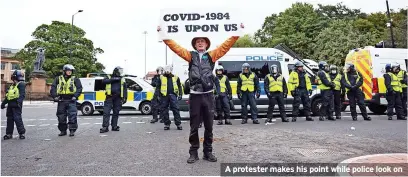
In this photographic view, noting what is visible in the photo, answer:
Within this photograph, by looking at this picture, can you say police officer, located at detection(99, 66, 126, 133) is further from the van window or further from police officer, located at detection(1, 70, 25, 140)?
the van window

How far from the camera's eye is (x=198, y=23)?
478cm

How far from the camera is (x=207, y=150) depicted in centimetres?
504

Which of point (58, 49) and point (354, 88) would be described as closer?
point (354, 88)

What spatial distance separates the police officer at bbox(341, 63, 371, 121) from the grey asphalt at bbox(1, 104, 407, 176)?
8.96 ft

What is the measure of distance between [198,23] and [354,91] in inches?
309

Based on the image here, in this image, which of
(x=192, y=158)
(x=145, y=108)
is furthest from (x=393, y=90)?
(x=145, y=108)

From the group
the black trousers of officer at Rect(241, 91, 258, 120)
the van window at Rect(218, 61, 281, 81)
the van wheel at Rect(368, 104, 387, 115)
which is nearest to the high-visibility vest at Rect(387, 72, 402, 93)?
the van wheel at Rect(368, 104, 387, 115)

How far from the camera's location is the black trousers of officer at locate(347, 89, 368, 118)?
10911 mm

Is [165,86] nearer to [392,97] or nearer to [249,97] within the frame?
[249,97]

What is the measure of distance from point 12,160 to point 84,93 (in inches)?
424

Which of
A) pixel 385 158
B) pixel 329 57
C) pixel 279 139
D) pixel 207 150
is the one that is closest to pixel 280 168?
pixel 207 150

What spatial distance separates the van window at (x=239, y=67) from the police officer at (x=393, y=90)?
3.30m

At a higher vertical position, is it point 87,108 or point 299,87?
point 299,87

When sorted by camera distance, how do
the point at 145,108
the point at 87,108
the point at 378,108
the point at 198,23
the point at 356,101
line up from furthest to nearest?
1. the point at 87,108
2. the point at 145,108
3. the point at 378,108
4. the point at 356,101
5. the point at 198,23
